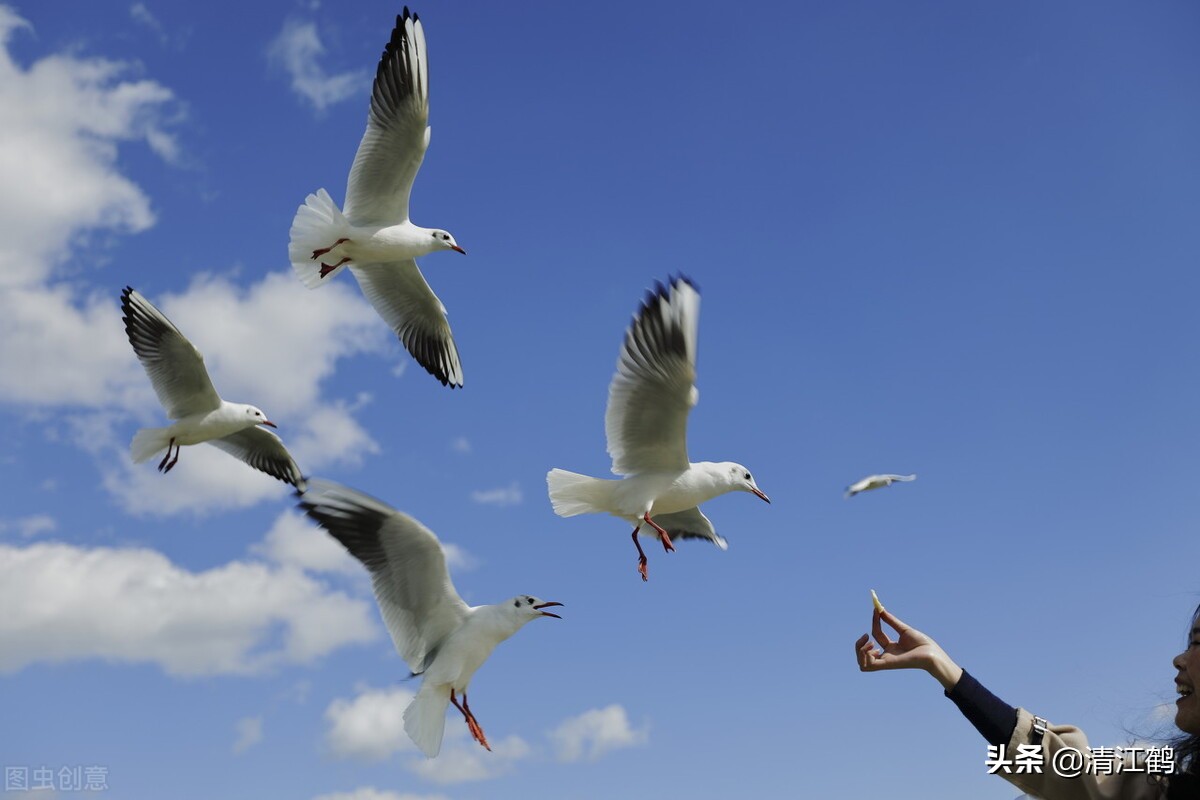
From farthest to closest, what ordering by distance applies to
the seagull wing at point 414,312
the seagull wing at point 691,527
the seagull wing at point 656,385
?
the seagull wing at point 414,312 → the seagull wing at point 691,527 → the seagull wing at point 656,385

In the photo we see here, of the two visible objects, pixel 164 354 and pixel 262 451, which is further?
pixel 262 451

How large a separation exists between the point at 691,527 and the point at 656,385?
226 cm

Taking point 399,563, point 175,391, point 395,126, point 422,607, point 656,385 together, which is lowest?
point 422,607

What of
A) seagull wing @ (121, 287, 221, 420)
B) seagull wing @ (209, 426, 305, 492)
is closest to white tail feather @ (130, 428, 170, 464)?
seagull wing @ (121, 287, 221, 420)

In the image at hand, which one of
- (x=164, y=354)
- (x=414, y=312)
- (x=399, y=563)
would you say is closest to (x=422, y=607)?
(x=399, y=563)

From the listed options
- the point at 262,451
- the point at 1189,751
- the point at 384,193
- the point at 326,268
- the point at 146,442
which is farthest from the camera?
the point at 262,451

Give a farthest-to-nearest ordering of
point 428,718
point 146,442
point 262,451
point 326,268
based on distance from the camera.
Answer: point 262,451 < point 146,442 < point 326,268 < point 428,718

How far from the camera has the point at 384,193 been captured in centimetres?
912

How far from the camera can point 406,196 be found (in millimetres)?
9148

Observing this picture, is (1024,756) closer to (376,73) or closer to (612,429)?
(612,429)

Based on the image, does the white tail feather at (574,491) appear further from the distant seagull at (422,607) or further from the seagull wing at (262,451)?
the seagull wing at (262,451)

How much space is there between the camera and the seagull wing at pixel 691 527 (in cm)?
851

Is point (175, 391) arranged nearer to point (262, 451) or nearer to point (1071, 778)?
point (262, 451)

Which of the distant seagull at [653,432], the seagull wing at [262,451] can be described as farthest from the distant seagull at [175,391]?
the distant seagull at [653,432]
